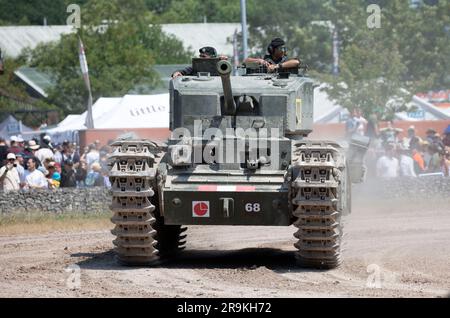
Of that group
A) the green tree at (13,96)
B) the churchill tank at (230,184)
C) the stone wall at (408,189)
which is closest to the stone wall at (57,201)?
the stone wall at (408,189)

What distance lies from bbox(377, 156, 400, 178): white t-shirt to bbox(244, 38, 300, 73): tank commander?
944cm

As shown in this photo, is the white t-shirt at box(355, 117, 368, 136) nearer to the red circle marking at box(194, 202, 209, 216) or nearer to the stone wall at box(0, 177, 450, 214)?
the stone wall at box(0, 177, 450, 214)

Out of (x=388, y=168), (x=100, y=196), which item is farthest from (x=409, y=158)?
(x=100, y=196)

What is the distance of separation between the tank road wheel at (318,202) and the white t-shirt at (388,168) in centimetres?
1206

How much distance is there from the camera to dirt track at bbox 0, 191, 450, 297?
13844 mm

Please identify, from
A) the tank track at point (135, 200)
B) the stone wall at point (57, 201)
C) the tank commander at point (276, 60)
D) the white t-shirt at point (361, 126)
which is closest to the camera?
the tank track at point (135, 200)

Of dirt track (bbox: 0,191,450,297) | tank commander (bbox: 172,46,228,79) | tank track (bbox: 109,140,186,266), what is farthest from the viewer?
tank commander (bbox: 172,46,228,79)

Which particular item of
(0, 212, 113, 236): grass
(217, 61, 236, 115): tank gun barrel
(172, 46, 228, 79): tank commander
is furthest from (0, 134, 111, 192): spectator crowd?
(217, 61, 236, 115): tank gun barrel

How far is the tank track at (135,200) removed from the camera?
15727 millimetres

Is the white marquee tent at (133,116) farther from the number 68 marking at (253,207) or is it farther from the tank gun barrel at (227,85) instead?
the number 68 marking at (253,207)

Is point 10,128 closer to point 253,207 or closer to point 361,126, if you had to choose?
point 361,126

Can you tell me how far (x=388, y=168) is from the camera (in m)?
27.8

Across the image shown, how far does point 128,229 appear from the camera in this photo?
52.4 ft

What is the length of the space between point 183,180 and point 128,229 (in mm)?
963
